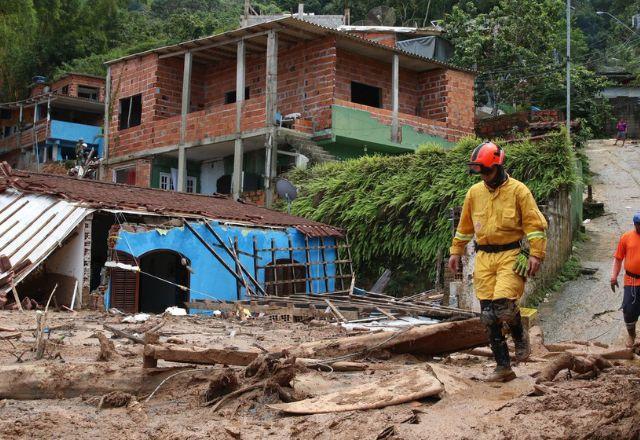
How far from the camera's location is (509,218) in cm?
709

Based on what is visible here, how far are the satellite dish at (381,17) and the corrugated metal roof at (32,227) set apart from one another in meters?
31.7

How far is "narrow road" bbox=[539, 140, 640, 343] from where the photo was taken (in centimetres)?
1603

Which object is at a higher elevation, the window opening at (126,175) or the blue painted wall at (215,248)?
the window opening at (126,175)

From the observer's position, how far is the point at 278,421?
6.00m

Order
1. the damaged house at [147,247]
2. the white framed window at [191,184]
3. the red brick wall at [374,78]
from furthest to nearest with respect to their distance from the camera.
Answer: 1. the white framed window at [191,184]
2. the red brick wall at [374,78]
3. the damaged house at [147,247]

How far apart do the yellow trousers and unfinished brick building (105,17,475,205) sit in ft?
63.4

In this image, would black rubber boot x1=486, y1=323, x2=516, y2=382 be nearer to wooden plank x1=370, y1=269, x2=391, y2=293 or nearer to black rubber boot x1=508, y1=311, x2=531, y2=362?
black rubber boot x1=508, y1=311, x2=531, y2=362

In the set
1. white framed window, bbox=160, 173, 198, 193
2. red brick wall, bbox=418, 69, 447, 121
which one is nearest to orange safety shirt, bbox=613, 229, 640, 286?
red brick wall, bbox=418, 69, 447, 121

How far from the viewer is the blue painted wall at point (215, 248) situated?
58.6 feet

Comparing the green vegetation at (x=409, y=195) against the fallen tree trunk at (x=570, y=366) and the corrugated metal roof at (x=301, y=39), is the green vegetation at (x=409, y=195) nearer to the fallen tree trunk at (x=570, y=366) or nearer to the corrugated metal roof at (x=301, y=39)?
the corrugated metal roof at (x=301, y=39)

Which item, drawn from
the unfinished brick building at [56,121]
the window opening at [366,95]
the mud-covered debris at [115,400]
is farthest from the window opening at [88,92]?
the mud-covered debris at [115,400]

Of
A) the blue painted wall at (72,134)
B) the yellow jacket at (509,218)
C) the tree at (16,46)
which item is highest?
Result: the tree at (16,46)

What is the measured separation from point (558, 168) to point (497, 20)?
61.6ft

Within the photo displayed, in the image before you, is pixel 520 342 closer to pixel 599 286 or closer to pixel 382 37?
pixel 599 286
